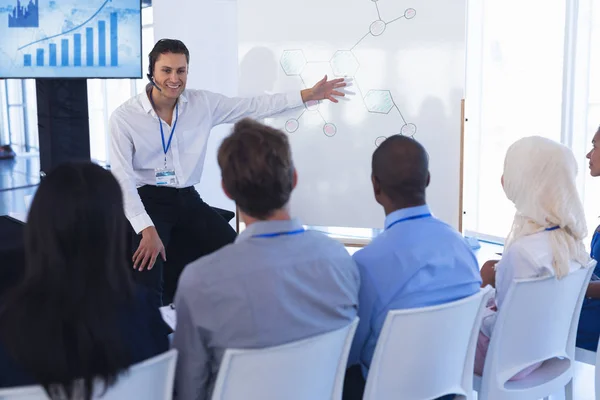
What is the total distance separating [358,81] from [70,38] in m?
2.12

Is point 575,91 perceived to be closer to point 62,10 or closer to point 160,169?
point 160,169

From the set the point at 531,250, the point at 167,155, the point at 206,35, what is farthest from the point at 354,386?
the point at 206,35

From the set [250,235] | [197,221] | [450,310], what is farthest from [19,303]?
[197,221]

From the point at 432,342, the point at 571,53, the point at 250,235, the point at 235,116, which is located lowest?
the point at 432,342

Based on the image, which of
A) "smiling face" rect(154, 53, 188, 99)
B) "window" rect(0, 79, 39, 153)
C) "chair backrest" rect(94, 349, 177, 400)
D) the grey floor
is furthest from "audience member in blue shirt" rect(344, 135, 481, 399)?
"window" rect(0, 79, 39, 153)

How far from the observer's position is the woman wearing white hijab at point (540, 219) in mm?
2090

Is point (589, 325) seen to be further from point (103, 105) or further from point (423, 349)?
point (103, 105)

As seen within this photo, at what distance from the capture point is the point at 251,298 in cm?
148

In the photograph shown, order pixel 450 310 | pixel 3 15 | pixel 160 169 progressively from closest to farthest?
pixel 450 310 < pixel 160 169 < pixel 3 15

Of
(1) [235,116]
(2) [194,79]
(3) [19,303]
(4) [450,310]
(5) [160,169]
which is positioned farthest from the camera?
(2) [194,79]

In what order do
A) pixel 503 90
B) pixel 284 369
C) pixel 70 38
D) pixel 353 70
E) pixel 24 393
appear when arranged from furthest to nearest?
pixel 503 90 → pixel 70 38 → pixel 353 70 → pixel 284 369 → pixel 24 393

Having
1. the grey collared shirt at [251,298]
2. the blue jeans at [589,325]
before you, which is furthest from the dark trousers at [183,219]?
the grey collared shirt at [251,298]

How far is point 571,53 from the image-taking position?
5.06 metres

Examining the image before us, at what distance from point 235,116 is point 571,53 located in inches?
112
